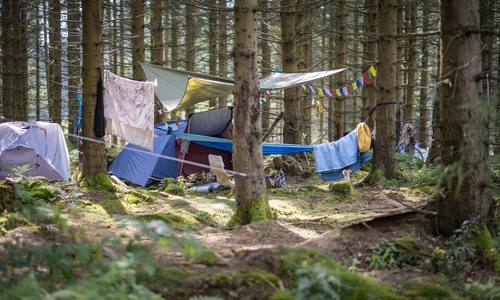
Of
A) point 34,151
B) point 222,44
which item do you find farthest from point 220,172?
point 222,44

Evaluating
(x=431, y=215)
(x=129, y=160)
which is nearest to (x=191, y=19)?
(x=129, y=160)

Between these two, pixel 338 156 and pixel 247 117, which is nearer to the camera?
pixel 247 117

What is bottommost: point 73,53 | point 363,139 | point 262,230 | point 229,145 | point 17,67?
point 262,230

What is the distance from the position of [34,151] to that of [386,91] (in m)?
6.19

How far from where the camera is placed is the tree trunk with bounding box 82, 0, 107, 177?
724 centimetres

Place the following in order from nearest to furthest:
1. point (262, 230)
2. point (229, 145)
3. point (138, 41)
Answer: point (262, 230)
point (229, 145)
point (138, 41)

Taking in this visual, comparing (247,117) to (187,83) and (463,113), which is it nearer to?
(463,113)

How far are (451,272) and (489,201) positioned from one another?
0.71 meters

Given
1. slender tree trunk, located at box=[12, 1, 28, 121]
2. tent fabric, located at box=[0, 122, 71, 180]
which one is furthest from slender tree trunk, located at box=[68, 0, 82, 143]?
slender tree trunk, located at box=[12, 1, 28, 121]

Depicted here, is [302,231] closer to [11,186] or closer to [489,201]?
[489,201]

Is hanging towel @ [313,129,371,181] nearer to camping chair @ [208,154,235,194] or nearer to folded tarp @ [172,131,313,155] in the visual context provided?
folded tarp @ [172,131,313,155]

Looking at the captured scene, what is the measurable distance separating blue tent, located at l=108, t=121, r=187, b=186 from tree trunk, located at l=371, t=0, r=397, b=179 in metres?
4.01

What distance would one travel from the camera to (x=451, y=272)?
11.1 feet

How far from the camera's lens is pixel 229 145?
9141 millimetres
